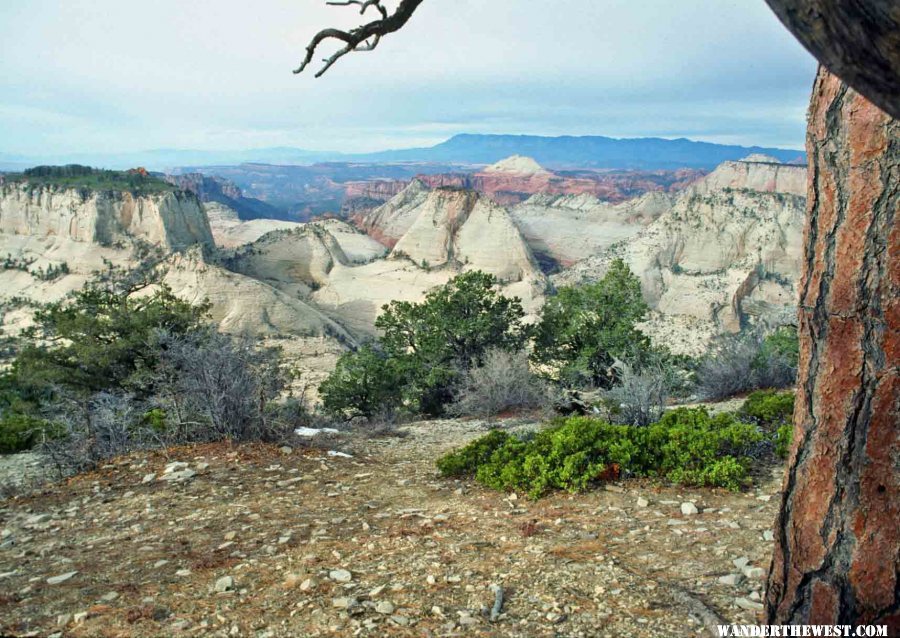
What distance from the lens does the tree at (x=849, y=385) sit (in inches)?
76.4

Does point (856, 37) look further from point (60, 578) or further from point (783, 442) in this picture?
point (783, 442)

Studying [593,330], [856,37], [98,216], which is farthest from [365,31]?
[98,216]

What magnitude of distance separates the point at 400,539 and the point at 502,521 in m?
0.74

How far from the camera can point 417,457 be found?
614cm

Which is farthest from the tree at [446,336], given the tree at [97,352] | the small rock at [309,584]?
the small rock at [309,584]

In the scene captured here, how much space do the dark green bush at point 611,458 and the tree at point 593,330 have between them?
6760 millimetres

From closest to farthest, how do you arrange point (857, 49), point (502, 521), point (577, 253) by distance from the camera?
point (857, 49)
point (502, 521)
point (577, 253)

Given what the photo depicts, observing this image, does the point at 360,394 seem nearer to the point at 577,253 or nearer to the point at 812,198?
the point at 812,198

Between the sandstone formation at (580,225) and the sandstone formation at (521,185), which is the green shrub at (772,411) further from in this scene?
the sandstone formation at (521,185)

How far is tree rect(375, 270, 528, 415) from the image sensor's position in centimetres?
1165

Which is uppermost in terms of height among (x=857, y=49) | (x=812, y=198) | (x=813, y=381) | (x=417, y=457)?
(x=857, y=49)

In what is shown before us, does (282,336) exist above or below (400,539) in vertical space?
below

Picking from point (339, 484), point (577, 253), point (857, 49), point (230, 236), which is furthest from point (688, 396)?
point (230, 236)

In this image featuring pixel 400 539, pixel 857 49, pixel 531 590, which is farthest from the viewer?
pixel 400 539
